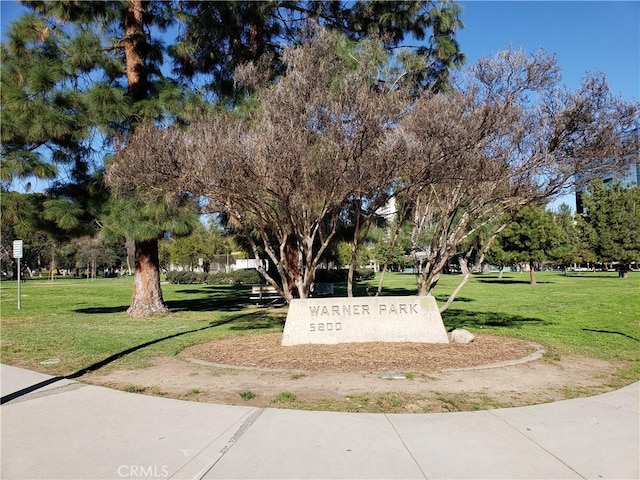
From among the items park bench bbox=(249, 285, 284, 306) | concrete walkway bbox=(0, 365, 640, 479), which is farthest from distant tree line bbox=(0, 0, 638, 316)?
park bench bbox=(249, 285, 284, 306)

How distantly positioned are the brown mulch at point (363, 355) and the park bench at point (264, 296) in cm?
1129

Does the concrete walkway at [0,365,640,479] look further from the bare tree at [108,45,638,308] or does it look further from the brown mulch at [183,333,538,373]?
the bare tree at [108,45,638,308]

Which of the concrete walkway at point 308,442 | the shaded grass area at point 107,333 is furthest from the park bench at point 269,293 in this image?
the concrete walkway at point 308,442

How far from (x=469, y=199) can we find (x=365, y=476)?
7.49m

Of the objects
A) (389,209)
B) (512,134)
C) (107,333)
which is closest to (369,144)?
(512,134)

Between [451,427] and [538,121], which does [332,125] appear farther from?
[451,427]

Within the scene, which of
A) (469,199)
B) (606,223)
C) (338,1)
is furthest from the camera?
(606,223)

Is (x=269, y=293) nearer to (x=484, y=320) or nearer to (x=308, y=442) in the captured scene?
(x=484, y=320)

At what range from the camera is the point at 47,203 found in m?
13.2

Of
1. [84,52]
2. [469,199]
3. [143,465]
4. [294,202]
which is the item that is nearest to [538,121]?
[469,199]

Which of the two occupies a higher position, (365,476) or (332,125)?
(332,125)

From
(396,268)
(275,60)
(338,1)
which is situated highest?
(338,1)

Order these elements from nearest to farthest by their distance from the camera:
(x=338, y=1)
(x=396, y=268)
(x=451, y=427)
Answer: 1. (x=451, y=427)
2. (x=338, y=1)
3. (x=396, y=268)

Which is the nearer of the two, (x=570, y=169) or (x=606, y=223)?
(x=570, y=169)
